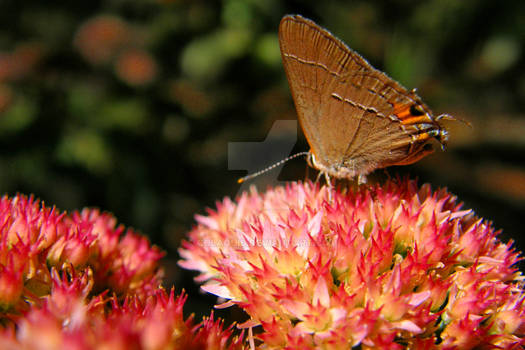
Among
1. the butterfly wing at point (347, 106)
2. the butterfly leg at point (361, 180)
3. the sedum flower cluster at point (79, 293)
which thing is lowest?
the sedum flower cluster at point (79, 293)

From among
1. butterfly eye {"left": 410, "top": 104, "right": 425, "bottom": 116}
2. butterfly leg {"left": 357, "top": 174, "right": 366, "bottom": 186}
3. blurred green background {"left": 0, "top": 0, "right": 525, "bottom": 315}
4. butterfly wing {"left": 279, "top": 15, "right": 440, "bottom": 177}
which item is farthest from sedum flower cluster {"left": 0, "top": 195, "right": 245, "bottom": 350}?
blurred green background {"left": 0, "top": 0, "right": 525, "bottom": 315}

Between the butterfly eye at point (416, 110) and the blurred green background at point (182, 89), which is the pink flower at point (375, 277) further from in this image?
the blurred green background at point (182, 89)

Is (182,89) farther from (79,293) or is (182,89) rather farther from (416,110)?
(79,293)

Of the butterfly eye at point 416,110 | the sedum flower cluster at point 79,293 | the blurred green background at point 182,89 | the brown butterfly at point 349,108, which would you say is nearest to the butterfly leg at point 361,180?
the brown butterfly at point 349,108

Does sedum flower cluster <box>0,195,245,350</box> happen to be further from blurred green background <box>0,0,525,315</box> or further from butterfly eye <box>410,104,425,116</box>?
blurred green background <box>0,0,525,315</box>

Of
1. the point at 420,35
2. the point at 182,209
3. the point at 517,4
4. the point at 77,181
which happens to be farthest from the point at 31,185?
the point at 517,4

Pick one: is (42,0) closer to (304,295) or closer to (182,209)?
(182,209)

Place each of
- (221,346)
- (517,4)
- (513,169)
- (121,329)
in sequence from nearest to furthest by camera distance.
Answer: (121,329)
(221,346)
(517,4)
(513,169)
